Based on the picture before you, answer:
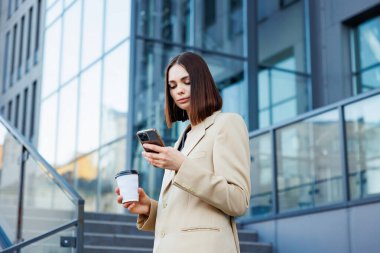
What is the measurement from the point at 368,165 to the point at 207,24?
7.03 metres

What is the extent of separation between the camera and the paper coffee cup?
2639 mm

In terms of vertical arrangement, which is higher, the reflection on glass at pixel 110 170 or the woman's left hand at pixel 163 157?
the reflection on glass at pixel 110 170

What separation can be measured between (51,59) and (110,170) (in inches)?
185

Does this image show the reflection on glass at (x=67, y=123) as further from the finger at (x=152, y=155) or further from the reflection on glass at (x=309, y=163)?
the finger at (x=152, y=155)

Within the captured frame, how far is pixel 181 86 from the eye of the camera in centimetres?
274

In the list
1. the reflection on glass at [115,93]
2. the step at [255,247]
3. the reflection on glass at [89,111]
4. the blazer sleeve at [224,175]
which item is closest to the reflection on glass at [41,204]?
the step at [255,247]

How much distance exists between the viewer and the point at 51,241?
6367 millimetres

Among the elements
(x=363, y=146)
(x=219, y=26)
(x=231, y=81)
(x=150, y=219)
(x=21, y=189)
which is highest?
(x=219, y=26)

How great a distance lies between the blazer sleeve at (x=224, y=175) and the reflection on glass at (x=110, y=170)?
1062 centimetres

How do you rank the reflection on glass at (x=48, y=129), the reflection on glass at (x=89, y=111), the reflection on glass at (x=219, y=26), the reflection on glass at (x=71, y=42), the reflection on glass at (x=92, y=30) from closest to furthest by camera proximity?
the reflection on glass at (x=219, y=26), the reflection on glass at (x=89, y=111), the reflection on glass at (x=92, y=30), the reflection on glass at (x=71, y=42), the reflection on glass at (x=48, y=129)

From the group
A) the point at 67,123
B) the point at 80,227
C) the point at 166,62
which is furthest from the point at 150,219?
the point at 67,123

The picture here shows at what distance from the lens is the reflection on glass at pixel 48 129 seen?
16.5 m

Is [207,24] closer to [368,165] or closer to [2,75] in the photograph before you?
[368,165]

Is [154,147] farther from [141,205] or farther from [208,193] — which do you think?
[141,205]
